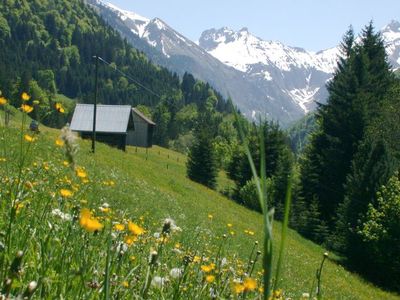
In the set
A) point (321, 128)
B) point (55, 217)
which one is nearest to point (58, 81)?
point (321, 128)

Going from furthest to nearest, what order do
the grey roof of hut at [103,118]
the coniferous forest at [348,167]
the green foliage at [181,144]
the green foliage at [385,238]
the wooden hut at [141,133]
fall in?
the green foliage at [181,144] < the wooden hut at [141,133] < the grey roof of hut at [103,118] < the coniferous forest at [348,167] < the green foliage at [385,238]

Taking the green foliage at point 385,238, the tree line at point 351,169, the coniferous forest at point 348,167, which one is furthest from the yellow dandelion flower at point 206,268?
the green foliage at point 385,238

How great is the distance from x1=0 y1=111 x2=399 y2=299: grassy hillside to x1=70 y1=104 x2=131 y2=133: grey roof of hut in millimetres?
29154

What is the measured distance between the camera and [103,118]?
233 feet

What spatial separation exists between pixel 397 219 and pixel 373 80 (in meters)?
23.9

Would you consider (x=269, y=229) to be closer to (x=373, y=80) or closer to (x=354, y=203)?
(x=354, y=203)

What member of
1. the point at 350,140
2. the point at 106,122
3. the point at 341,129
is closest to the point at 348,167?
the point at 350,140

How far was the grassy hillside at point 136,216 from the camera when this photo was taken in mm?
2832

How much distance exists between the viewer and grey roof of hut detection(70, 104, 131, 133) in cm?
6750

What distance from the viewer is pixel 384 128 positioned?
142 feet

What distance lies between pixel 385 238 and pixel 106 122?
4684 centimetres

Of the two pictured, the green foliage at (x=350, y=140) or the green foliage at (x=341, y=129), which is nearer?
the green foliage at (x=350, y=140)

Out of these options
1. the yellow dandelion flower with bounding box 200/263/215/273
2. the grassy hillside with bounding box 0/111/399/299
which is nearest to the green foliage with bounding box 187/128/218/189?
the grassy hillside with bounding box 0/111/399/299

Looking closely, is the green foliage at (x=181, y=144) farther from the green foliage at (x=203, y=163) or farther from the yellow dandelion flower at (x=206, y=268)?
the yellow dandelion flower at (x=206, y=268)
